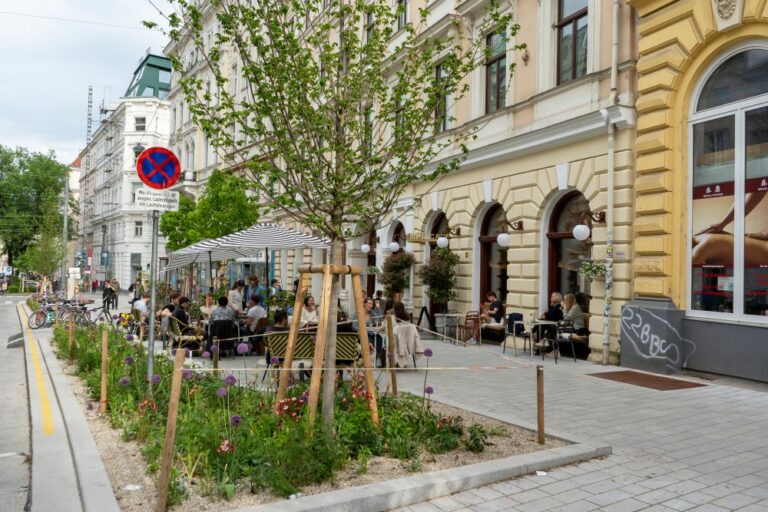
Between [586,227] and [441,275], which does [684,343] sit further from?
[441,275]

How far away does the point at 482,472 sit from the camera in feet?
16.0

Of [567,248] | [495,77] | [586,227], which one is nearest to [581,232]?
[586,227]

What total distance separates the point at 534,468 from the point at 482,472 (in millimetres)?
562

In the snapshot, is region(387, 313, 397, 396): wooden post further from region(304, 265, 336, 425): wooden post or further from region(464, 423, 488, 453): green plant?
region(304, 265, 336, 425): wooden post

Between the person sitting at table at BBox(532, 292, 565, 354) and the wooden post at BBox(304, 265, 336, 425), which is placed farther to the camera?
the person sitting at table at BBox(532, 292, 565, 354)

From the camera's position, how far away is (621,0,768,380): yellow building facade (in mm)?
9555

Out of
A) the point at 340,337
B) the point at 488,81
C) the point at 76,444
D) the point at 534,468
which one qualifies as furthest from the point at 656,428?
the point at 488,81

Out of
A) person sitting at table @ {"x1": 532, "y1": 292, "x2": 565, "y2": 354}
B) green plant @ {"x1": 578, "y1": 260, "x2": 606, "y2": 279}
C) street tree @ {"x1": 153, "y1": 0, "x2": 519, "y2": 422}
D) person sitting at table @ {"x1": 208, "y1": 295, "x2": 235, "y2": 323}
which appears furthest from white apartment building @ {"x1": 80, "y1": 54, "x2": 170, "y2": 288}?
street tree @ {"x1": 153, "y1": 0, "x2": 519, "y2": 422}

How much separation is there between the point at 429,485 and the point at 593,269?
838 cm

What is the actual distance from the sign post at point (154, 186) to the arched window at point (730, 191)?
835 cm

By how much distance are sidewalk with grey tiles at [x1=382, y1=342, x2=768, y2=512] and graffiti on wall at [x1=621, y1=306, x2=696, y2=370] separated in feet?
2.35

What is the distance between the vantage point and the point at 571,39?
13609 millimetres

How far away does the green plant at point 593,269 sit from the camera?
1192 cm

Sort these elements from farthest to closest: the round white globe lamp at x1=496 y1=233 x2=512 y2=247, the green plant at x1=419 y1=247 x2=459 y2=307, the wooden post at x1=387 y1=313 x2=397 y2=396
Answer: the green plant at x1=419 y1=247 x2=459 y2=307, the round white globe lamp at x1=496 y1=233 x2=512 y2=247, the wooden post at x1=387 y1=313 x2=397 y2=396
